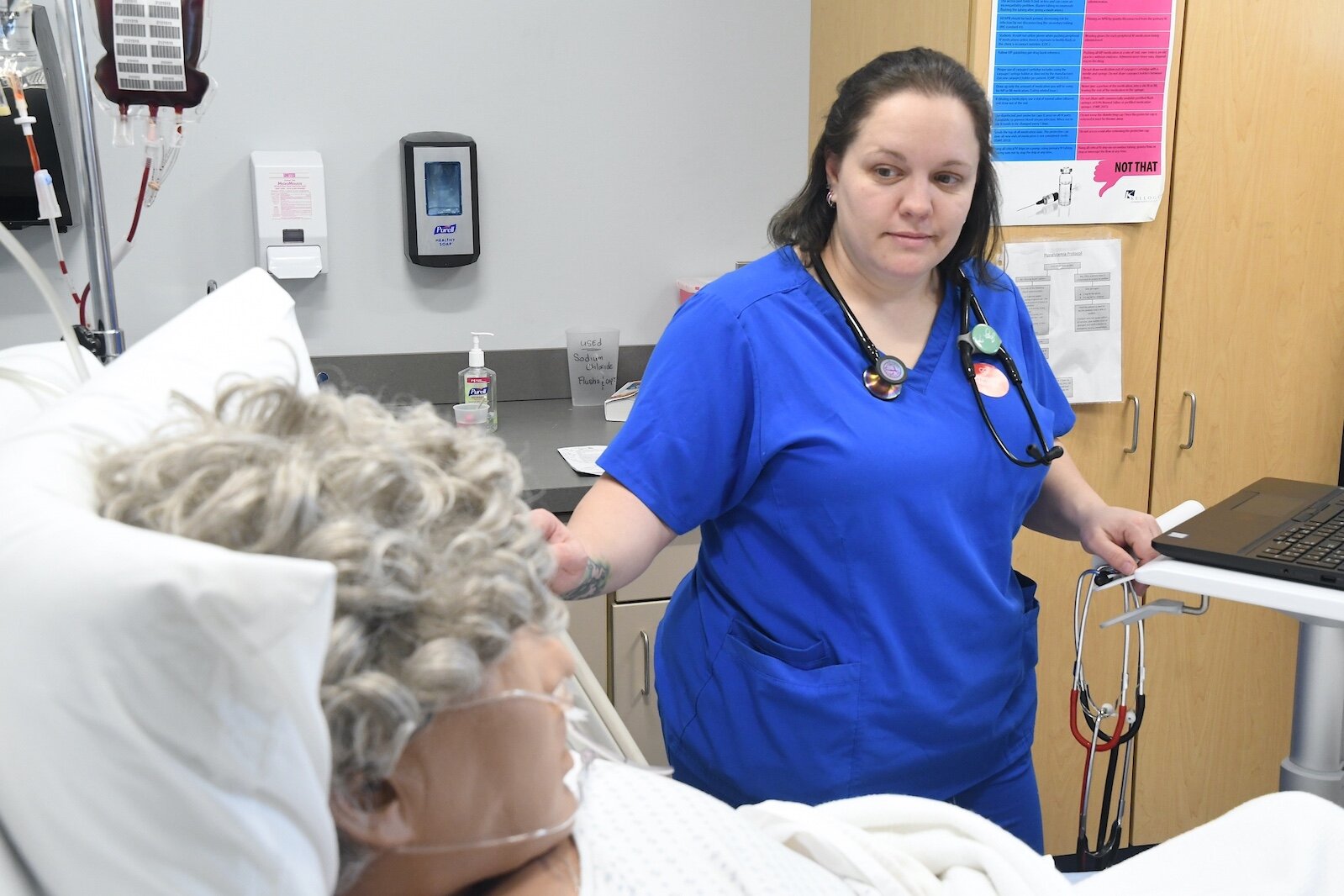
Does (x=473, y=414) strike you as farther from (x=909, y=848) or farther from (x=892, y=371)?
(x=909, y=848)

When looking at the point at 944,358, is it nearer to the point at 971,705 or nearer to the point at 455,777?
the point at 971,705

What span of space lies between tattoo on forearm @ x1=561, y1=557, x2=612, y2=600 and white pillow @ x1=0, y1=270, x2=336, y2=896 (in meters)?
0.68

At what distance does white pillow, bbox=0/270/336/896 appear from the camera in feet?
1.66

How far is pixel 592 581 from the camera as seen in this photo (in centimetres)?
129

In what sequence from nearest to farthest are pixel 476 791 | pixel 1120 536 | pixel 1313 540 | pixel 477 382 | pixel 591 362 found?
pixel 476 791, pixel 1313 540, pixel 1120 536, pixel 477 382, pixel 591 362

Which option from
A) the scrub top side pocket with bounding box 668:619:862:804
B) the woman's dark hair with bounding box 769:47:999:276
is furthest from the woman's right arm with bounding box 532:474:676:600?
the woman's dark hair with bounding box 769:47:999:276

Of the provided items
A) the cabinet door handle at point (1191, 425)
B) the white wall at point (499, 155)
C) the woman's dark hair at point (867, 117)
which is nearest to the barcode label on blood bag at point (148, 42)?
the woman's dark hair at point (867, 117)

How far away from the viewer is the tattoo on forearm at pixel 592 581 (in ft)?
4.19

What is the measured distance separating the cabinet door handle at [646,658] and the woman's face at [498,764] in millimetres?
1463

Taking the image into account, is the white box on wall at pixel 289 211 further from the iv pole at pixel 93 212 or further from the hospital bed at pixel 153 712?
the hospital bed at pixel 153 712

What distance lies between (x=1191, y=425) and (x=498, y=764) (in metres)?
1.97

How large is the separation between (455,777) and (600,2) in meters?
2.15

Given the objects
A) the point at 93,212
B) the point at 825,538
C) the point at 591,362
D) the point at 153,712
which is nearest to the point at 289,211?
the point at 591,362

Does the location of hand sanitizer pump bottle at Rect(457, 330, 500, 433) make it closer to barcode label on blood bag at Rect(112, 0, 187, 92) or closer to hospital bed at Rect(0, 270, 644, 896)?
barcode label on blood bag at Rect(112, 0, 187, 92)
